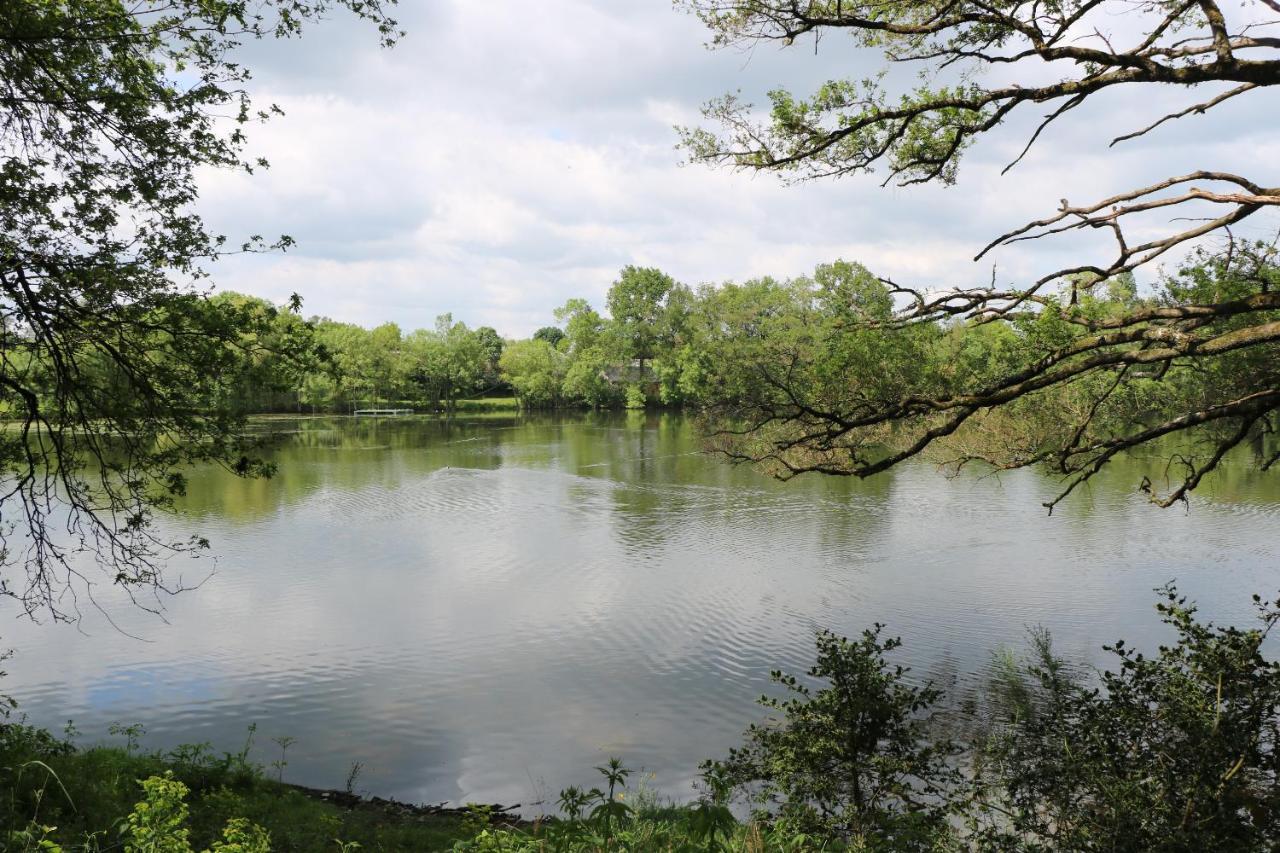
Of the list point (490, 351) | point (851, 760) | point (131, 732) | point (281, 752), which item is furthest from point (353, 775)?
point (490, 351)

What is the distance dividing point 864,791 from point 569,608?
296 inches

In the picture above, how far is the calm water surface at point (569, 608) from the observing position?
27.0 ft

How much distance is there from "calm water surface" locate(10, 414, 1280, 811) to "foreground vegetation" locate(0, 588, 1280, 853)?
165 centimetres

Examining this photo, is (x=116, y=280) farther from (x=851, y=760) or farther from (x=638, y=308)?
(x=638, y=308)

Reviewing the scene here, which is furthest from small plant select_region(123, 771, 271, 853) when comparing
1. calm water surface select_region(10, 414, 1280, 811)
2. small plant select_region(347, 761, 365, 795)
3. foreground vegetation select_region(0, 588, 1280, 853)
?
calm water surface select_region(10, 414, 1280, 811)

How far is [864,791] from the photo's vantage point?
18.0ft

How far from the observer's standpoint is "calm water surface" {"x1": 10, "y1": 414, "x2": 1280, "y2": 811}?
822cm

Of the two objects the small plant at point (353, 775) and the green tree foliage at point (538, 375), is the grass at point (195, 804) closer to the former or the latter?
the small plant at point (353, 775)

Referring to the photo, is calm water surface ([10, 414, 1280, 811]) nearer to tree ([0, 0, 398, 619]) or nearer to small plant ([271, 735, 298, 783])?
small plant ([271, 735, 298, 783])

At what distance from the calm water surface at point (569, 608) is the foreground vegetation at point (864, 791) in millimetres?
1654

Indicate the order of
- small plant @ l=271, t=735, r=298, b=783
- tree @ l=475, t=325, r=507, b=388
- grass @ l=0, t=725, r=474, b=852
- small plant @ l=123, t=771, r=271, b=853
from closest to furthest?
1. small plant @ l=123, t=771, r=271, b=853
2. grass @ l=0, t=725, r=474, b=852
3. small plant @ l=271, t=735, r=298, b=783
4. tree @ l=475, t=325, r=507, b=388

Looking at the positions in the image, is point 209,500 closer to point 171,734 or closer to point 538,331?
point 171,734

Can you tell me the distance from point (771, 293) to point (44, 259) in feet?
188

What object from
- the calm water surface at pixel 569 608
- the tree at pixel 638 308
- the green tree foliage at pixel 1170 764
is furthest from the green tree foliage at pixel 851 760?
the tree at pixel 638 308
